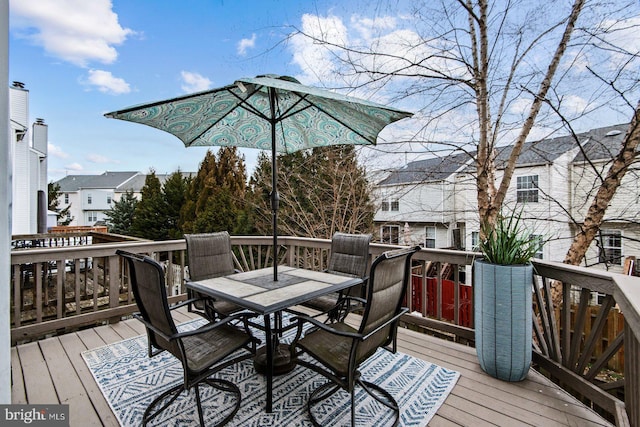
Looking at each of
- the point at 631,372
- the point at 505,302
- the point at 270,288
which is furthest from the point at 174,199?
the point at 631,372

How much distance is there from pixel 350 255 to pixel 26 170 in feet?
35.9

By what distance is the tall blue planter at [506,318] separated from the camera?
2.41 m

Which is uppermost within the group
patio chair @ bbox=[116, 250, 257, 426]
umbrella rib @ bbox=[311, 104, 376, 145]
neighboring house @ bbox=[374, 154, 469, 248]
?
umbrella rib @ bbox=[311, 104, 376, 145]

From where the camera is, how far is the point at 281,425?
2020mm

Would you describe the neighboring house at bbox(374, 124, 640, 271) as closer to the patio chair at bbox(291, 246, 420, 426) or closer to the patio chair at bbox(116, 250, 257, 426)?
the patio chair at bbox(291, 246, 420, 426)

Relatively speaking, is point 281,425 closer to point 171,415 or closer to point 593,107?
point 171,415

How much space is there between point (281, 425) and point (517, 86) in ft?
16.8

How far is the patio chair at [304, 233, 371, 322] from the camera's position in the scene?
324 cm

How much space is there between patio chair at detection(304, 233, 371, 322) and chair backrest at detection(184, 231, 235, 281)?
103cm

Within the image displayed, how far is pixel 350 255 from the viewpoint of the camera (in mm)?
3482

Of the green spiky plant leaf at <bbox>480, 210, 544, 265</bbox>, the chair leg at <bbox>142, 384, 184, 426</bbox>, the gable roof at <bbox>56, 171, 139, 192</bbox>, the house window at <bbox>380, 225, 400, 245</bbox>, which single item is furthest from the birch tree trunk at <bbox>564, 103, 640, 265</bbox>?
the gable roof at <bbox>56, 171, 139, 192</bbox>

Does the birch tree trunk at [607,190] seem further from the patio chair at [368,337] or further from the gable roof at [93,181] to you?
the gable roof at [93,181]

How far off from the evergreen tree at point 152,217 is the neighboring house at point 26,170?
447 cm

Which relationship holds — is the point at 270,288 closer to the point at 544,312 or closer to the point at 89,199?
the point at 544,312
